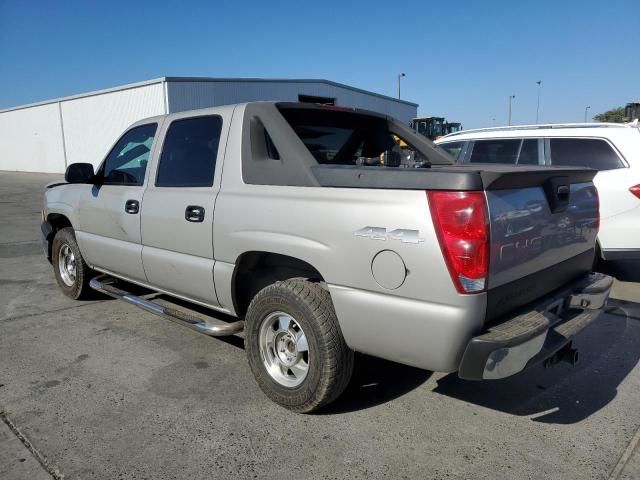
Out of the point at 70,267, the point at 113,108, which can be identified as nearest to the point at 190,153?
Result: the point at 70,267

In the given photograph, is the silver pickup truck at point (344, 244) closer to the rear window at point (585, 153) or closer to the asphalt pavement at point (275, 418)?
the asphalt pavement at point (275, 418)

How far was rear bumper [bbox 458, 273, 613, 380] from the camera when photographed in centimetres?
235

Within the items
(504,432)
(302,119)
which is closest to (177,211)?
(302,119)

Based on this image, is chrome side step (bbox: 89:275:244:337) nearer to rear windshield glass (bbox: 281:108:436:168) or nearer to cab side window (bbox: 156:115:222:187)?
cab side window (bbox: 156:115:222:187)

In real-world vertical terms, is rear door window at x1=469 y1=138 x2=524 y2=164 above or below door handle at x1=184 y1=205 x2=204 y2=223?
above

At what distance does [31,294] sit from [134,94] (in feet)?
76.8

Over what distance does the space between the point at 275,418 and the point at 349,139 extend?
222cm

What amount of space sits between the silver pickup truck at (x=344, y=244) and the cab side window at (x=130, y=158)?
3cm

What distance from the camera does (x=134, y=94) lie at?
26578 mm

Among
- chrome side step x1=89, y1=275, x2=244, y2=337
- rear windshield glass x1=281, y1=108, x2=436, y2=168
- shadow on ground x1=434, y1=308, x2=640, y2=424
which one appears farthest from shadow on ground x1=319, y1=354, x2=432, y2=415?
rear windshield glass x1=281, y1=108, x2=436, y2=168

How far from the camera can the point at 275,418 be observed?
3.02 metres

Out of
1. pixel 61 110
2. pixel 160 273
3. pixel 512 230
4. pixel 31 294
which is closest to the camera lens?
pixel 512 230

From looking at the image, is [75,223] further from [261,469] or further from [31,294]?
[261,469]

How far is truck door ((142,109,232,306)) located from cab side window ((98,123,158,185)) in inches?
12.0
